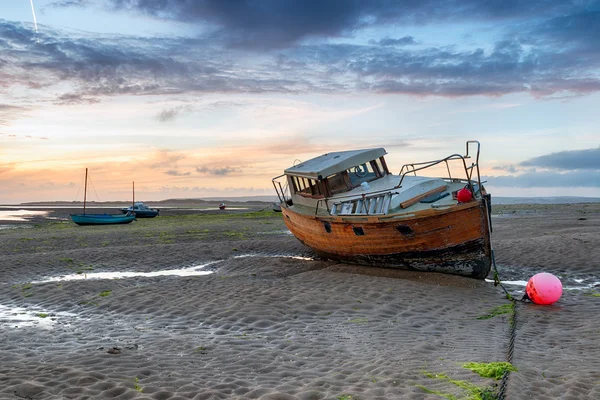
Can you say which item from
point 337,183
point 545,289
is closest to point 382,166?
point 337,183

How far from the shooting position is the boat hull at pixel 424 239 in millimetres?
13281

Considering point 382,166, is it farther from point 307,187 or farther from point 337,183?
point 307,187

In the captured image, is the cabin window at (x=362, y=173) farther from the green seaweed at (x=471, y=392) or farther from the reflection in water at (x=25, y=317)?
the green seaweed at (x=471, y=392)

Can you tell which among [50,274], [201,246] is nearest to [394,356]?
[50,274]

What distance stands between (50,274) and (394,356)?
46.0 feet

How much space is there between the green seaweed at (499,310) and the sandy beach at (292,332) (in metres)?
0.08

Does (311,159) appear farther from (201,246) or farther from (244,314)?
(244,314)

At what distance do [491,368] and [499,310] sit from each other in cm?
446

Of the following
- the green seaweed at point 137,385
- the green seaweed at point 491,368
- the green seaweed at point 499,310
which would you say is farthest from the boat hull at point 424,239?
the green seaweed at point 137,385

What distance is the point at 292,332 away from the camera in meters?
9.26

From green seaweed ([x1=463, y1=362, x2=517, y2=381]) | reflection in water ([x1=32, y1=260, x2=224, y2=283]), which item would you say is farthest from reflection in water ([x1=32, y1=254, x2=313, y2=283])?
green seaweed ([x1=463, y1=362, x2=517, y2=381])

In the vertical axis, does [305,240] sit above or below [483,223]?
below

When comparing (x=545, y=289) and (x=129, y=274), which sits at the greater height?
(x=545, y=289)

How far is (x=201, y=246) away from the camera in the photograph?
2325 cm
